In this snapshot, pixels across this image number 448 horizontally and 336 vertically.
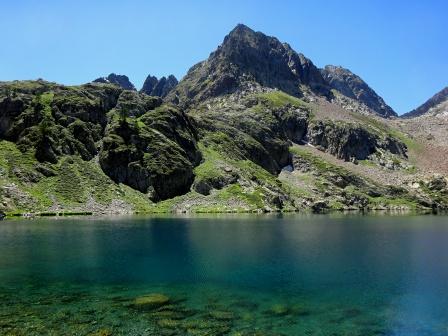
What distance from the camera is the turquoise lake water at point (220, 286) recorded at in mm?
37719

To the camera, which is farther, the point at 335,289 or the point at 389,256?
the point at 389,256

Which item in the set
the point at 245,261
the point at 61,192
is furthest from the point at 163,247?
the point at 61,192

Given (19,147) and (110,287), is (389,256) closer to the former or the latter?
(110,287)

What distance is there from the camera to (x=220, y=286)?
52.7 metres

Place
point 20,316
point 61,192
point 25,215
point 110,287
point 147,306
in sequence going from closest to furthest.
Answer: point 20,316 < point 147,306 < point 110,287 < point 25,215 < point 61,192

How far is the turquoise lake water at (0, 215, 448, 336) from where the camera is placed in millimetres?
37719

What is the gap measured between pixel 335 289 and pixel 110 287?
26.3 m

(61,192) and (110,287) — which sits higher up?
(61,192)

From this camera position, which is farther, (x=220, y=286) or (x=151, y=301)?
(x=220, y=286)

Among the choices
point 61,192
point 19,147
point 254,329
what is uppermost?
point 19,147

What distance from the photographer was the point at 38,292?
47.8 meters

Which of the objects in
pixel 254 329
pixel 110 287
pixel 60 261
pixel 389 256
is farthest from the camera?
pixel 389 256

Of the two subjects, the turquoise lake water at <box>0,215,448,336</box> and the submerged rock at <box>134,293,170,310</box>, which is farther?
the submerged rock at <box>134,293,170,310</box>

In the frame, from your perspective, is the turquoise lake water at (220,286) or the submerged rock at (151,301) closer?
the turquoise lake water at (220,286)
